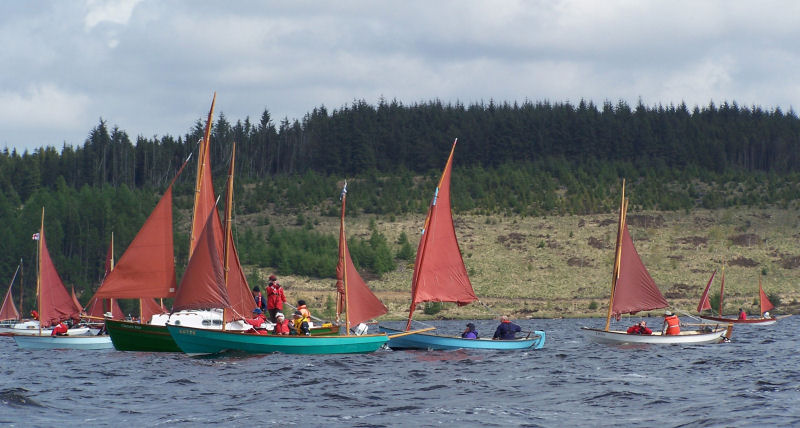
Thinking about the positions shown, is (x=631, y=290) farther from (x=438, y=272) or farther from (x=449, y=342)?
(x=449, y=342)

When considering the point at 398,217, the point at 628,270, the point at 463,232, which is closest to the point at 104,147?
the point at 398,217

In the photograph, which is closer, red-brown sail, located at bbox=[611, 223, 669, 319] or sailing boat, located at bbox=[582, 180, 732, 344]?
sailing boat, located at bbox=[582, 180, 732, 344]

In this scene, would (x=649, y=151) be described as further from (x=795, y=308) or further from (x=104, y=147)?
(x=104, y=147)

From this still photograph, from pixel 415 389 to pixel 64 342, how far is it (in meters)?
32.4

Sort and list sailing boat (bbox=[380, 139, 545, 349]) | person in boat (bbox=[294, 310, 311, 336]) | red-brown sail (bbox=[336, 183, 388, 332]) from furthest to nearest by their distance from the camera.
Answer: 1. sailing boat (bbox=[380, 139, 545, 349])
2. red-brown sail (bbox=[336, 183, 388, 332])
3. person in boat (bbox=[294, 310, 311, 336])

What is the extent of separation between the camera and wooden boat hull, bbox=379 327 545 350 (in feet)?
156

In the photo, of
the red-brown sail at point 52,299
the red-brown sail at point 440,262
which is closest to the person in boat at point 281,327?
the red-brown sail at point 440,262

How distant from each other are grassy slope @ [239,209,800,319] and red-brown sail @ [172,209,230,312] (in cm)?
6080

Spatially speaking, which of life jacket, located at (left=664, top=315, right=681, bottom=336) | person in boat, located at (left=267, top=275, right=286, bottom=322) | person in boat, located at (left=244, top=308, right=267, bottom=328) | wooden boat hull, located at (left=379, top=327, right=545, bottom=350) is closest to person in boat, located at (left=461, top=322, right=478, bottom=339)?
wooden boat hull, located at (left=379, top=327, right=545, bottom=350)

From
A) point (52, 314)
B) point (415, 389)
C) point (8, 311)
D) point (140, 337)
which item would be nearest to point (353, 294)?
point (140, 337)

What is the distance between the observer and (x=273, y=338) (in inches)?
1747

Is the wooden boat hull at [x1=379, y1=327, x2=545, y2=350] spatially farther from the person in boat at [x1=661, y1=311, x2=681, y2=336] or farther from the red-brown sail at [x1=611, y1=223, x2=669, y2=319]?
the person in boat at [x1=661, y1=311, x2=681, y2=336]

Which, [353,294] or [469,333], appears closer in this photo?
[353,294]

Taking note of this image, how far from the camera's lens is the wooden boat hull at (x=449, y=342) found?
156 ft
